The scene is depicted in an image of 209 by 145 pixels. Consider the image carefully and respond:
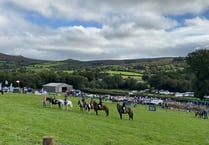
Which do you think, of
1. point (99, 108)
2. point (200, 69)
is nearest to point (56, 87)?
point (200, 69)

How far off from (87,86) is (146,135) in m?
115

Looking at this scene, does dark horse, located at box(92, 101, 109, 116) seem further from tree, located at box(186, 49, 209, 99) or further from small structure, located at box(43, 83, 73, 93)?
small structure, located at box(43, 83, 73, 93)

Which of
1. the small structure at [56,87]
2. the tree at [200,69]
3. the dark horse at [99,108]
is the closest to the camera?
the dark horse at [99,108]

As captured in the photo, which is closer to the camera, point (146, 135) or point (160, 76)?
point (146, 135)

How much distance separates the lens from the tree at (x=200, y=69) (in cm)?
8851

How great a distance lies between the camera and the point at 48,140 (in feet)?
24.3

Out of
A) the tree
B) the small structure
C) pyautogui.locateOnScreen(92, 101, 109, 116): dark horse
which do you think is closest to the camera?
pyautogui.locateOnScreen(92, 101, 109, 116): dark horse

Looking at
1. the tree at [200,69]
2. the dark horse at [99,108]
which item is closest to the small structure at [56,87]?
the tree at [200,69]

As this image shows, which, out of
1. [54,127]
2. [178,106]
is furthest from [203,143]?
[178,106]

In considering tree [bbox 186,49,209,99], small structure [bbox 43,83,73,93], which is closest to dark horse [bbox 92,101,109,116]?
tree [bbox 186,49,209,99]

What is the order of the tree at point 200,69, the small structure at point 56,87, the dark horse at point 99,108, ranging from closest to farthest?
the dark horse at point 99,108
the tree at point 200,69
the small structure at point 56,87

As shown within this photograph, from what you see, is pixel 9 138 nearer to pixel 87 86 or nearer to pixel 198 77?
pixel 198 77

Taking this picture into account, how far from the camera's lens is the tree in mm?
88512

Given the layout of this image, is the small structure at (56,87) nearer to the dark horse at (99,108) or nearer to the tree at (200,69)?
the tree at (200,69)
